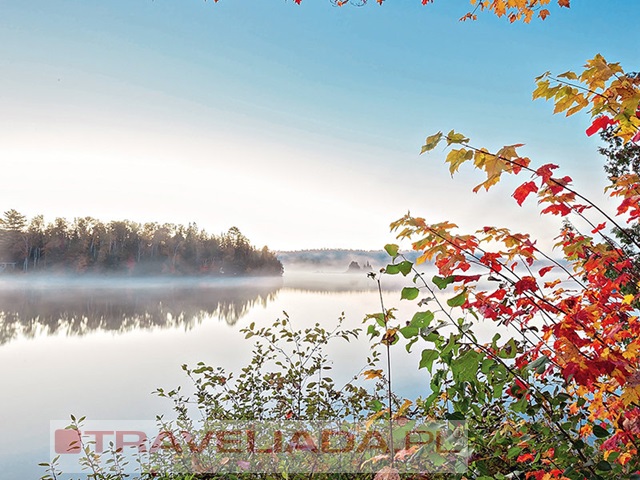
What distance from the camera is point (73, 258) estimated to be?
17.2 m

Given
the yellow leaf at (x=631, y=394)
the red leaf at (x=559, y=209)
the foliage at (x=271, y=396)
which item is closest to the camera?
the yellow leaf at (x=631, y=394)

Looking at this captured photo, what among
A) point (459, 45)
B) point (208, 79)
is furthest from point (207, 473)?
point (208, 79)

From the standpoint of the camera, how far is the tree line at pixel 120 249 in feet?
55.0

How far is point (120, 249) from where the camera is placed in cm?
1708

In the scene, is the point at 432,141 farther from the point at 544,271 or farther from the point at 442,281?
the point at 544,271

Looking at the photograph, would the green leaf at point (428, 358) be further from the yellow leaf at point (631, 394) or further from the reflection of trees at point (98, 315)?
the reflection of trees at point (98, 315)

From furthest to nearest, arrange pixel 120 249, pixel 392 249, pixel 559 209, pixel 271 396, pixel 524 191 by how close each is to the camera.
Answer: pixel 120 249 → pixel 271 396 → pixel 559 209 → pixel 524 191 → pixel 392 249

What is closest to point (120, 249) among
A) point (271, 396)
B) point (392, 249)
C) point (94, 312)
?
point (94, 312)

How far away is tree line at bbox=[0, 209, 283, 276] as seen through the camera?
55.0 feet

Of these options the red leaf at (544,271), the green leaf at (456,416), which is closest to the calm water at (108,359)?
the green leaf at (456,416)

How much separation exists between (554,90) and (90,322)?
40.4 ft

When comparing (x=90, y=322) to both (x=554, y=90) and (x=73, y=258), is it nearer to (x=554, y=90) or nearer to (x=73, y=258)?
(x=73, y=258)

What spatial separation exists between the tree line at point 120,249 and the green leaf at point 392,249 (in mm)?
15952

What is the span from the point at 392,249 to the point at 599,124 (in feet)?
2.37
